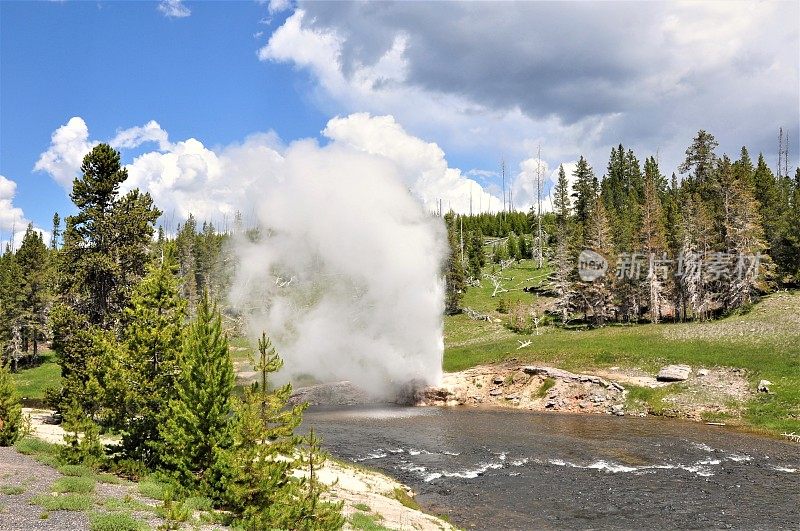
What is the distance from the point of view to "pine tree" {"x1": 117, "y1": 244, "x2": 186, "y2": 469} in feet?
86.3

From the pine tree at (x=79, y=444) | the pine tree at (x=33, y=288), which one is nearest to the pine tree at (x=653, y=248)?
the pine tree at (x=79, y=444)

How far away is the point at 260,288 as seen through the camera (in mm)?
98562

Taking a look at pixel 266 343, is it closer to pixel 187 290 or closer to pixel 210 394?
pixel 210 394

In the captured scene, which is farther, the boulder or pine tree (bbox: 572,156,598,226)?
pine tree (bbox: 572,156,598,226)

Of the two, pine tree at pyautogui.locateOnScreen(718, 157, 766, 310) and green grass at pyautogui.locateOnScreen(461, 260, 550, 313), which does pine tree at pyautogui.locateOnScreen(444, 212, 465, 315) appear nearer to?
green grass at pyautogui.locateOnScreen(461, 260, 550, 313)

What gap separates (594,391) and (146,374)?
4285 cm

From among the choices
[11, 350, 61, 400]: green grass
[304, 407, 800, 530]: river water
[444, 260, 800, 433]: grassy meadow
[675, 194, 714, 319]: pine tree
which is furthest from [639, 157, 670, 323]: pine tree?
[11, 350, 61, 400]: green grass

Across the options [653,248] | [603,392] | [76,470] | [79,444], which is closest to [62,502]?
[76,470]

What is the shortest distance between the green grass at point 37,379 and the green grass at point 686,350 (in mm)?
57065

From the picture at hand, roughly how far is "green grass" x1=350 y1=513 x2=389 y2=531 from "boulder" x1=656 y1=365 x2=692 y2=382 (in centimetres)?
4177

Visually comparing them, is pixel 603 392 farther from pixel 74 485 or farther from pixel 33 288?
pixel 33 288

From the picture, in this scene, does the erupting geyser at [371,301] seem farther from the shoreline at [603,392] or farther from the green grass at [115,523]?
the green grass at [115,523]

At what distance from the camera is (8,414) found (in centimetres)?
3045

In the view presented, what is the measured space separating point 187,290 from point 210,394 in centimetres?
11391
